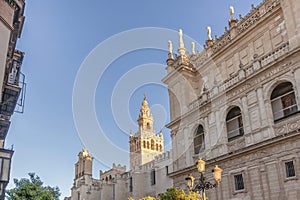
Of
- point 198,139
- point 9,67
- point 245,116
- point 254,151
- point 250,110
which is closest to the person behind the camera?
point 9,67

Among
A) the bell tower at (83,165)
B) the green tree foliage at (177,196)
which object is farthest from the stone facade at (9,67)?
the bell tower at (83,165)

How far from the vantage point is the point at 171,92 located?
26.8 metres

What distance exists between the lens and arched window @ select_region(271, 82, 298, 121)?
17.0 m

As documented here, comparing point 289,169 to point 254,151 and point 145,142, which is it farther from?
point 145,142

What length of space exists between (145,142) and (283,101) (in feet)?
182

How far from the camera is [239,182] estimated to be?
58.7ft

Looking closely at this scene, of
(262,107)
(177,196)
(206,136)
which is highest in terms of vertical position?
(262,107)

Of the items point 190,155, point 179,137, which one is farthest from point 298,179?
point 179,137

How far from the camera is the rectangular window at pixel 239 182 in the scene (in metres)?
17.7

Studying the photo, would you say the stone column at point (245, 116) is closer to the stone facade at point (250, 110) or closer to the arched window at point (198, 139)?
the stone facade at point (250, 110)

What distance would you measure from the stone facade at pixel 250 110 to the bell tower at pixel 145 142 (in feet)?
151

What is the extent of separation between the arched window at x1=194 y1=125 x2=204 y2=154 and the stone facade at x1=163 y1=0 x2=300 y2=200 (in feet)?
0.72

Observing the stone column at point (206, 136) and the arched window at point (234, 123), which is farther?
the stone column at point (206, 136)

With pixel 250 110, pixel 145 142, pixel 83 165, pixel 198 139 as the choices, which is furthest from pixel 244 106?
pixel 145 142
